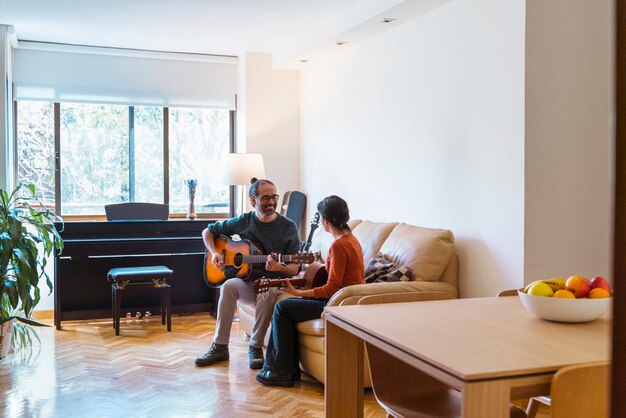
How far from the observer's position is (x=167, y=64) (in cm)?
647

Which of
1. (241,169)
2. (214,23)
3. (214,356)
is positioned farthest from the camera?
(241,169)

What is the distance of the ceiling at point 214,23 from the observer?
4.74 m

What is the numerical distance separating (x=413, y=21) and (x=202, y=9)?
1.64 m

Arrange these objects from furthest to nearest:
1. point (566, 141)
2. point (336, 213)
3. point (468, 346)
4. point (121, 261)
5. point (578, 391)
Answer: point (121, 261)
point (336, 213)
point (566, 141)
point (468, 346)
point (578, 391)

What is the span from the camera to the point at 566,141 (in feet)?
11.2

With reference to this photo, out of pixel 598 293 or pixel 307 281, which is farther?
pixel 307 281

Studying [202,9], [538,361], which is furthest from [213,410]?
[202,9]

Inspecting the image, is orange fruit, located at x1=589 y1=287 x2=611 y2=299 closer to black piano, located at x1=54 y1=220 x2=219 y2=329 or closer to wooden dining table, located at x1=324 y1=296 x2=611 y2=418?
wooden dining table, located at x1=324 y1=296 x2=611 y2=418

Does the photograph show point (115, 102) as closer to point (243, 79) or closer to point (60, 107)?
point (60, 107)

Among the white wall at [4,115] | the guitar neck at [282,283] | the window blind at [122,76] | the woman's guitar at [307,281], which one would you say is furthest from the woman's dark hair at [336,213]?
the window blind at [122,76]

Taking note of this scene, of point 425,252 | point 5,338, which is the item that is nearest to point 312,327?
point 425,252

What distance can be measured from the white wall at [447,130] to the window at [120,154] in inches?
62.4

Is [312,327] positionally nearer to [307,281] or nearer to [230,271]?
[307,281]

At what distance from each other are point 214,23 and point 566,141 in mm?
3175
